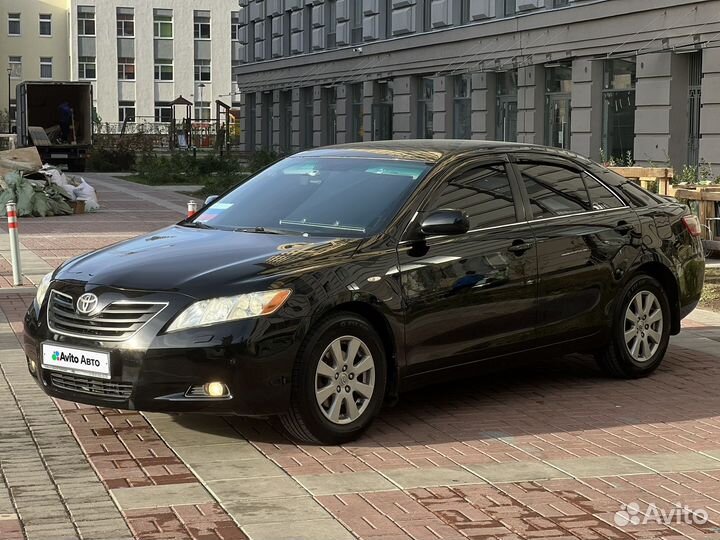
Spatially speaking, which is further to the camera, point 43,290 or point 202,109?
point 202,109

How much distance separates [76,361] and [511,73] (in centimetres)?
2785

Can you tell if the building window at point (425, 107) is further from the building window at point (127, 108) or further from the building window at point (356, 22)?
the building window at point (127, 108)

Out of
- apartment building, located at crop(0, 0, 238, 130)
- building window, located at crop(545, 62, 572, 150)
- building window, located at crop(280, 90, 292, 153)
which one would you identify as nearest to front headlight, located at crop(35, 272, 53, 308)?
building window, located at crop(545, 62, 572, 150)

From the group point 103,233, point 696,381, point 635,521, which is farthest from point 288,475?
point 103,233

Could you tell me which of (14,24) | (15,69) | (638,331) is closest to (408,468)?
(638,331)

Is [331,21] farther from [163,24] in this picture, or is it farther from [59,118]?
[163,24]

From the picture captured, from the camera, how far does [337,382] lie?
274 inches

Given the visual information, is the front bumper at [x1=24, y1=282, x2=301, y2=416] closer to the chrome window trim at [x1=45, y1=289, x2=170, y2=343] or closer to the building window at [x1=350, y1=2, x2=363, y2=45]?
the chrome window trim at [x1=45, y1=289, x2=170, y2=343]

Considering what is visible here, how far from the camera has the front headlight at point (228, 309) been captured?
6641mm

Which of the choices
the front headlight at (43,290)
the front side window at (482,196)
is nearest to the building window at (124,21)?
the front side window at (482,196)

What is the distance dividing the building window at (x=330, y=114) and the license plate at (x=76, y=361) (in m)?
41.4

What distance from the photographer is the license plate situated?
6777 millimetres

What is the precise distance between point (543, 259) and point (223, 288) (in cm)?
228

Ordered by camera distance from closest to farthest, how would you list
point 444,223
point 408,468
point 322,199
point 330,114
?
point 408,468, point 444,223, point 322,199, point 330,114
